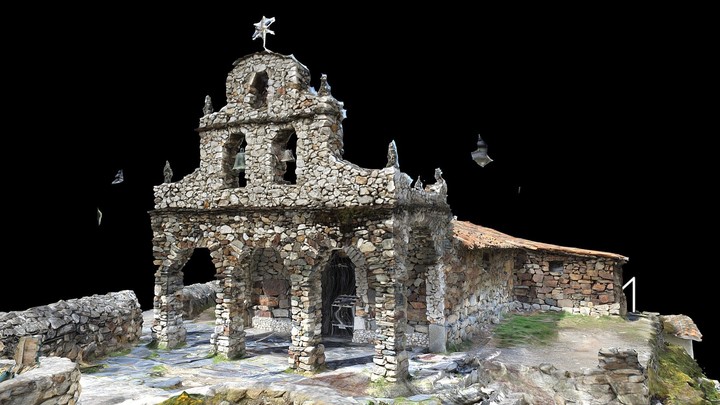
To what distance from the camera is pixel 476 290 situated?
18.0 metres

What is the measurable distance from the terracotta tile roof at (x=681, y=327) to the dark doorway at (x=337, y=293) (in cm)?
1329

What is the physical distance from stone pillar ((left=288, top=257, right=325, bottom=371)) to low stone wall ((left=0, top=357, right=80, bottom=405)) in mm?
5644

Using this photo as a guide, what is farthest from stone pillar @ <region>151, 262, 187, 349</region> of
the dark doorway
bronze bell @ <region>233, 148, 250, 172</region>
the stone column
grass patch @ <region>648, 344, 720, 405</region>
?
grass patch @ <region>648, 344, 720, 405</region>

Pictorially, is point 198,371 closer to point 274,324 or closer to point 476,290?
point 274,324

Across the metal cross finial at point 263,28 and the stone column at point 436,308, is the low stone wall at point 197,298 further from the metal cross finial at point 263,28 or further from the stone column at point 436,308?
the metal cross finial at point 263,28

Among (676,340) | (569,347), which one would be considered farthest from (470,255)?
(676,340)

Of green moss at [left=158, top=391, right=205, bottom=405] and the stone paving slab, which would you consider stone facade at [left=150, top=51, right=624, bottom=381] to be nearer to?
the stone paving slab

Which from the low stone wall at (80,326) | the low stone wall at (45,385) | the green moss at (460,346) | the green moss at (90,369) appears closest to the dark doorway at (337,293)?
the green moss at (460,346)

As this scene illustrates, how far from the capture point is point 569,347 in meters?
16.2

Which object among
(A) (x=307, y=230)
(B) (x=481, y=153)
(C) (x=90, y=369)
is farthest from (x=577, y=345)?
(C) (x=90, y=369)

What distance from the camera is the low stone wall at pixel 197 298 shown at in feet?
66.8

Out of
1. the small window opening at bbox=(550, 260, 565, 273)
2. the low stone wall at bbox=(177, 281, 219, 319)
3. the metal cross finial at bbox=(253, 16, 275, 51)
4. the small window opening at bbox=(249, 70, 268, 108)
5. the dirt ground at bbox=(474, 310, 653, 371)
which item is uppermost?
the metal cross finial at bbox=(253, 16, 275, 51)

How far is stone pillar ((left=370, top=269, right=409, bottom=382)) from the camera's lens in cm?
1259

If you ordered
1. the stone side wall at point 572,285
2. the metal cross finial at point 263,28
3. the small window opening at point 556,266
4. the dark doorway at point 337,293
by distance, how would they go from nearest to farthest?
the metal cross finial at point 263,28, the dark doorway at point 337,293, the stone side wall at point 572,285, the small window opening at point 556,266
